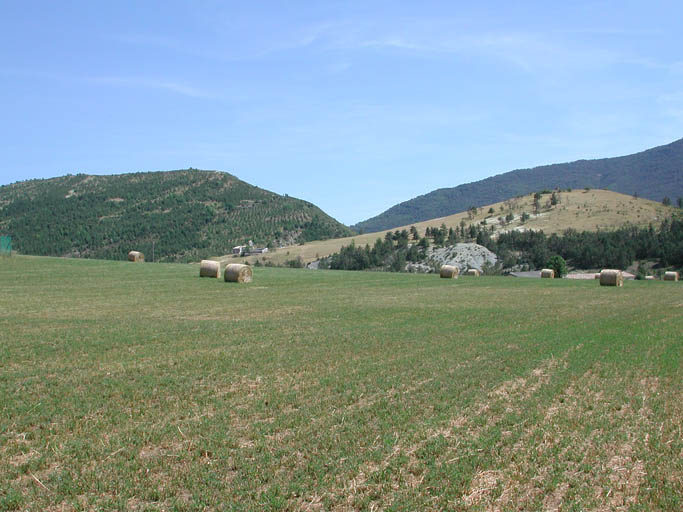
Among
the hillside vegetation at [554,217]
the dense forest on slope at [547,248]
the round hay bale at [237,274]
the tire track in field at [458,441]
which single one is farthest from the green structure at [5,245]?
the hillside vegetation at [554,217]

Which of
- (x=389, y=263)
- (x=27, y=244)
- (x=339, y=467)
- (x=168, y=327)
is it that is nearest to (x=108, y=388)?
(x=339, y=467)

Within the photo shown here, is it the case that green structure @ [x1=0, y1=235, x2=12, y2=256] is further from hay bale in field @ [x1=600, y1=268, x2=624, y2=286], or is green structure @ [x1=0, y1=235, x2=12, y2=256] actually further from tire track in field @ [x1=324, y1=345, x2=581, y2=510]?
tire track in field @ [x1=324, y1=345, x2=581, y2=510]

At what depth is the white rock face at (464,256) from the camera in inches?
3625

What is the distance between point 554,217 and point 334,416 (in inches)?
4957

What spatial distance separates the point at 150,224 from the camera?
166 m

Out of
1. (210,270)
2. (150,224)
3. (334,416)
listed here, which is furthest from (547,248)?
(150,224)

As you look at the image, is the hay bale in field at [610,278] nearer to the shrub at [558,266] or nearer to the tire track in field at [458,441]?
the tire track in field at [458,441]

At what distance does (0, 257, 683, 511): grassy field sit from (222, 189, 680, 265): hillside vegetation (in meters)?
92.0

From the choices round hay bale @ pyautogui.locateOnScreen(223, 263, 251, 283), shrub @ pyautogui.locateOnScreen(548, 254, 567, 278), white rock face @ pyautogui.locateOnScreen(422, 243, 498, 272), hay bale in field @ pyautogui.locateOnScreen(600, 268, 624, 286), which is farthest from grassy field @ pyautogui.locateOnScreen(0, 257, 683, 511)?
white rock face @ pyautogui.locateOnScreen(422, 243, 498, 272)

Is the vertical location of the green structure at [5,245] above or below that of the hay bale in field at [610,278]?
above

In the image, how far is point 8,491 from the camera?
5.37 meters

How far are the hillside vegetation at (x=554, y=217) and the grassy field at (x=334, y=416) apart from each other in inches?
3621

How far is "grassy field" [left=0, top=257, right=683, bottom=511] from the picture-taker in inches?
219

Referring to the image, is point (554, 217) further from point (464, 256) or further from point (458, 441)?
point (458, 441)
